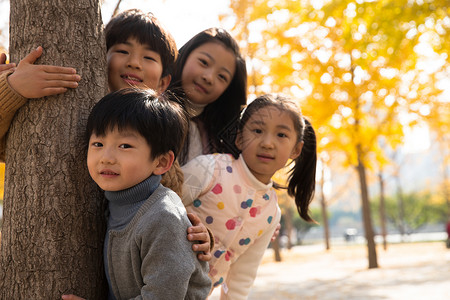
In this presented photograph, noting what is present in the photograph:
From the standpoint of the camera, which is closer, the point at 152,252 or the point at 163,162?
the point at 152,252

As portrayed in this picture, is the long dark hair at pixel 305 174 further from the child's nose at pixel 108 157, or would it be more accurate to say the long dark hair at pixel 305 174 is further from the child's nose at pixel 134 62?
the child's nose at pixel 108 157

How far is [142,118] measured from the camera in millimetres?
1704

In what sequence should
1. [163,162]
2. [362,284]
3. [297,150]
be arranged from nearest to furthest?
[163,162] < [297,150] < [362,284]

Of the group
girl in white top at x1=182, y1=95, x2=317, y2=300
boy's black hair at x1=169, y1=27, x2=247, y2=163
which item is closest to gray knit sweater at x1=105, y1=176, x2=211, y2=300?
girl in white top at x1=182, y1=95, x2=317, y2=300

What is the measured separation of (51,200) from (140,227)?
413 mm

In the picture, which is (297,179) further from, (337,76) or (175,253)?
(337,76)

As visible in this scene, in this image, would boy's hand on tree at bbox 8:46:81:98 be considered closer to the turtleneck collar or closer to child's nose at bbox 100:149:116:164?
child's nose at bbox 100:149:116:164

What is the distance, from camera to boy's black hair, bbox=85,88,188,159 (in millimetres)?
1694

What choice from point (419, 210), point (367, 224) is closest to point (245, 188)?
point (367, 224)

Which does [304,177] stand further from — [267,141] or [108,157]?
[108,157]

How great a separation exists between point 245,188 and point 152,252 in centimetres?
111

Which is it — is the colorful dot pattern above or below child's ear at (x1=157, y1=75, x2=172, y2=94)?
below

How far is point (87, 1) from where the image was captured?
1980mm

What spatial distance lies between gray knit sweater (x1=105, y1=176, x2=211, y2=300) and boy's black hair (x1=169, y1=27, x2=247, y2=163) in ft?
3.98
